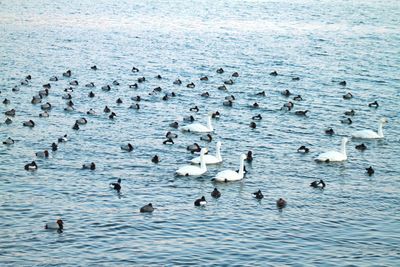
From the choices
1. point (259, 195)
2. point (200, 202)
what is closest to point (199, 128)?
point (259, 195)

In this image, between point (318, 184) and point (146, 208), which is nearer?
point (146, 208)

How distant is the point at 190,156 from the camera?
4481cm

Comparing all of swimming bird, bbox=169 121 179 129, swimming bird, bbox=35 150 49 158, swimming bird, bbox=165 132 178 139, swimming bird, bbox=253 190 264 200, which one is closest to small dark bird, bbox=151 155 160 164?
swimming bird, bbox=165 132 178 139

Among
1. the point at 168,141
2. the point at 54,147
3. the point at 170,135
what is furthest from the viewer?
the point at 170,135

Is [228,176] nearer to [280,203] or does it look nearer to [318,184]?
[280,203]

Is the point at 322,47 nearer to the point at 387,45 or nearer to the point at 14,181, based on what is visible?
the point at 387,45

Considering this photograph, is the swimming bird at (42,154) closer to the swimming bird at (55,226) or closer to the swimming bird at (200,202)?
the swimming bird at (55,226)

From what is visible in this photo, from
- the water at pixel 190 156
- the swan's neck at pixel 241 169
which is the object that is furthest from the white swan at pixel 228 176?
the water at pixel 190 156

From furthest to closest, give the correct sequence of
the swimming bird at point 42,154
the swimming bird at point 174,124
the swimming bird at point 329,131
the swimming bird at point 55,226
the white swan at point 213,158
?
the swimming bird at point 174,124, the swimming bird at point 329,131, the white swan at point 213,158, the swimming bird at point 42,154, the swimming bird at point 55,226

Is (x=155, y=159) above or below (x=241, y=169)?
above

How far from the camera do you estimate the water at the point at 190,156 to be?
3234 cm

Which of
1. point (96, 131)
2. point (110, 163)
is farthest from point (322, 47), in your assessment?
point (110, 163)

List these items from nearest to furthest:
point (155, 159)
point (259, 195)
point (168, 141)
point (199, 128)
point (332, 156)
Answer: point (259, 195) < point (155, 159) < point (332, 156) < point (168, 141) < point (199, 128)

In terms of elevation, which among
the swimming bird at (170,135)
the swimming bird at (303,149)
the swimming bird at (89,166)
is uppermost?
the swimming bird at (170,135)
